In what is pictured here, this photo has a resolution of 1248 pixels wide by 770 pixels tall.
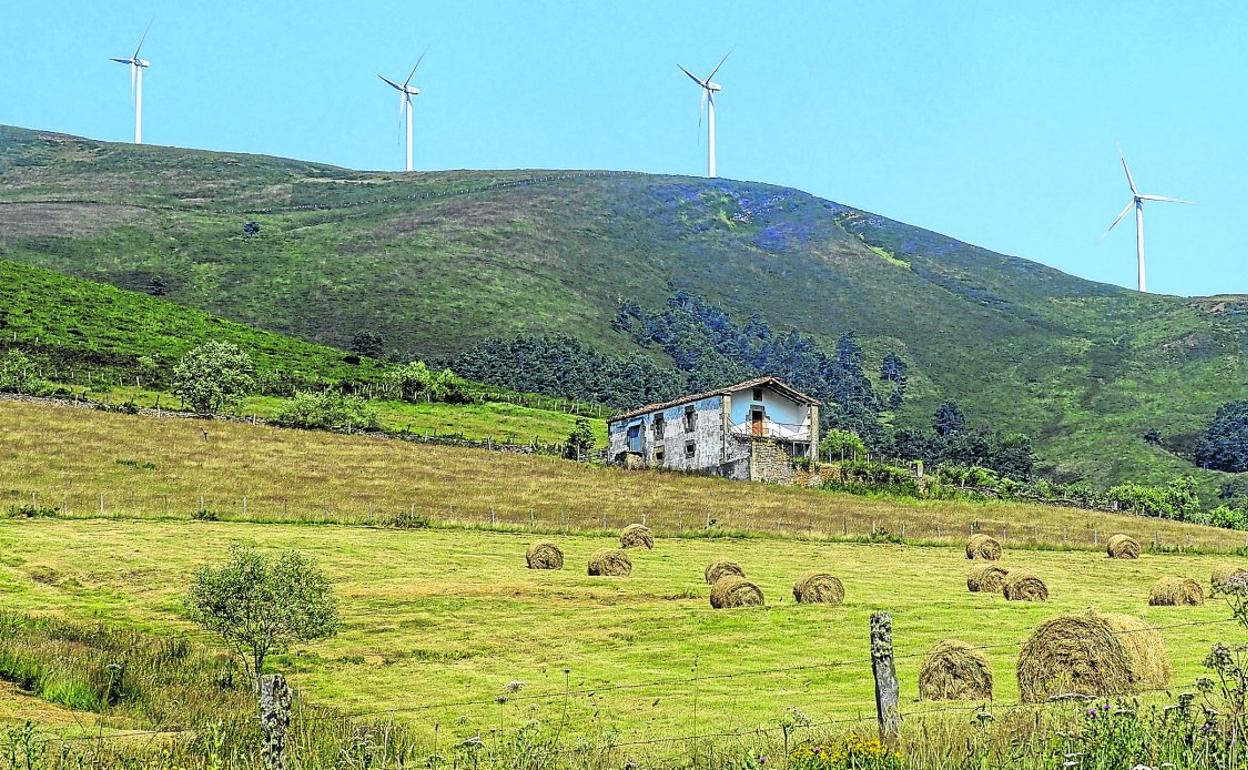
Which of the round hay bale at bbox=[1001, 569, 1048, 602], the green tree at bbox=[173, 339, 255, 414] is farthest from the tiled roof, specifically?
the round hay bale at bbox=[1001, 569, 1048, 602]

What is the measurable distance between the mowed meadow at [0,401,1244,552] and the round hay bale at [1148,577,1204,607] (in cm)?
2431

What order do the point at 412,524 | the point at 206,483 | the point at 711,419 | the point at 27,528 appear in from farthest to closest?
the point at 711,419
the point at 206,483
the point at 412,524
the point at 27,528

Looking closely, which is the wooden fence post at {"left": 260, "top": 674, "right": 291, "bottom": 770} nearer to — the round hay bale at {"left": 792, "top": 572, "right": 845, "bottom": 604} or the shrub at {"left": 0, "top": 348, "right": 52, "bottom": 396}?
the round hay bale at {"left": 792, "top": 572, "right": 845, "bottom": 604}

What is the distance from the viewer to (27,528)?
5400cm

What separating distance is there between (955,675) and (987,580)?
21291mm

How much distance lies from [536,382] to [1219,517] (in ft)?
264

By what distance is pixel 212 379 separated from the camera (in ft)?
381

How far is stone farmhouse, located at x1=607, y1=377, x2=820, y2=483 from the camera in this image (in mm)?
102438

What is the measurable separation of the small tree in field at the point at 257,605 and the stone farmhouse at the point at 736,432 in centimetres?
7068

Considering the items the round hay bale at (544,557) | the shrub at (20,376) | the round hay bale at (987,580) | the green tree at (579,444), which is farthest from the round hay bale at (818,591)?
the shrub at (20,376)

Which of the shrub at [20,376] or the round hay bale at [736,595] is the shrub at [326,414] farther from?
the round hay bale at [736,595]

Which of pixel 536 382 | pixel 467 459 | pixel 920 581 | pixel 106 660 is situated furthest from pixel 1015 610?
pixel 536 382

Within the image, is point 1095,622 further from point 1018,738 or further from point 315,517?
point 315,517

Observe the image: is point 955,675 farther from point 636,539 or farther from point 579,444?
point 579,444
